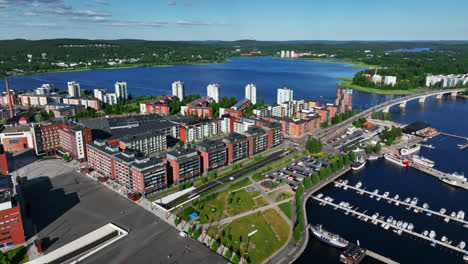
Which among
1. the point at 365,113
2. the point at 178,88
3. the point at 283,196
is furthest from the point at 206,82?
the point at 283,196

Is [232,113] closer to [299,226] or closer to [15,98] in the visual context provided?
[299,226]

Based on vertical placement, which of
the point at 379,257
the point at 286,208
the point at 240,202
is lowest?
the point at 379,257

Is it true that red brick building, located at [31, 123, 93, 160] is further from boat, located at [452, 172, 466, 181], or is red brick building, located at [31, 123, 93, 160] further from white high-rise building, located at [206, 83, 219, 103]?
boat, located at [452, 172, 466, 181]

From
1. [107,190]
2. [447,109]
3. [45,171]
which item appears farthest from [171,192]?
[447,109]

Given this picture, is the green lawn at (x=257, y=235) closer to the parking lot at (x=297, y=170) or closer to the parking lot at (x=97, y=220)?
the parking lot at (x=97, y=220)

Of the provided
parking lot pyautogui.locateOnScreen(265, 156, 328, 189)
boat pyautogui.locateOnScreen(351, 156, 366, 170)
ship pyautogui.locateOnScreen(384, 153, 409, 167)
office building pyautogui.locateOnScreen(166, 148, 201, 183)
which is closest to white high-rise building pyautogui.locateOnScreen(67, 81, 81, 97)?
office building pyautogui.locateOnScreen(166, 148, 201, 183)

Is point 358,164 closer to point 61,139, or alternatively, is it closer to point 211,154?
point 211,154
